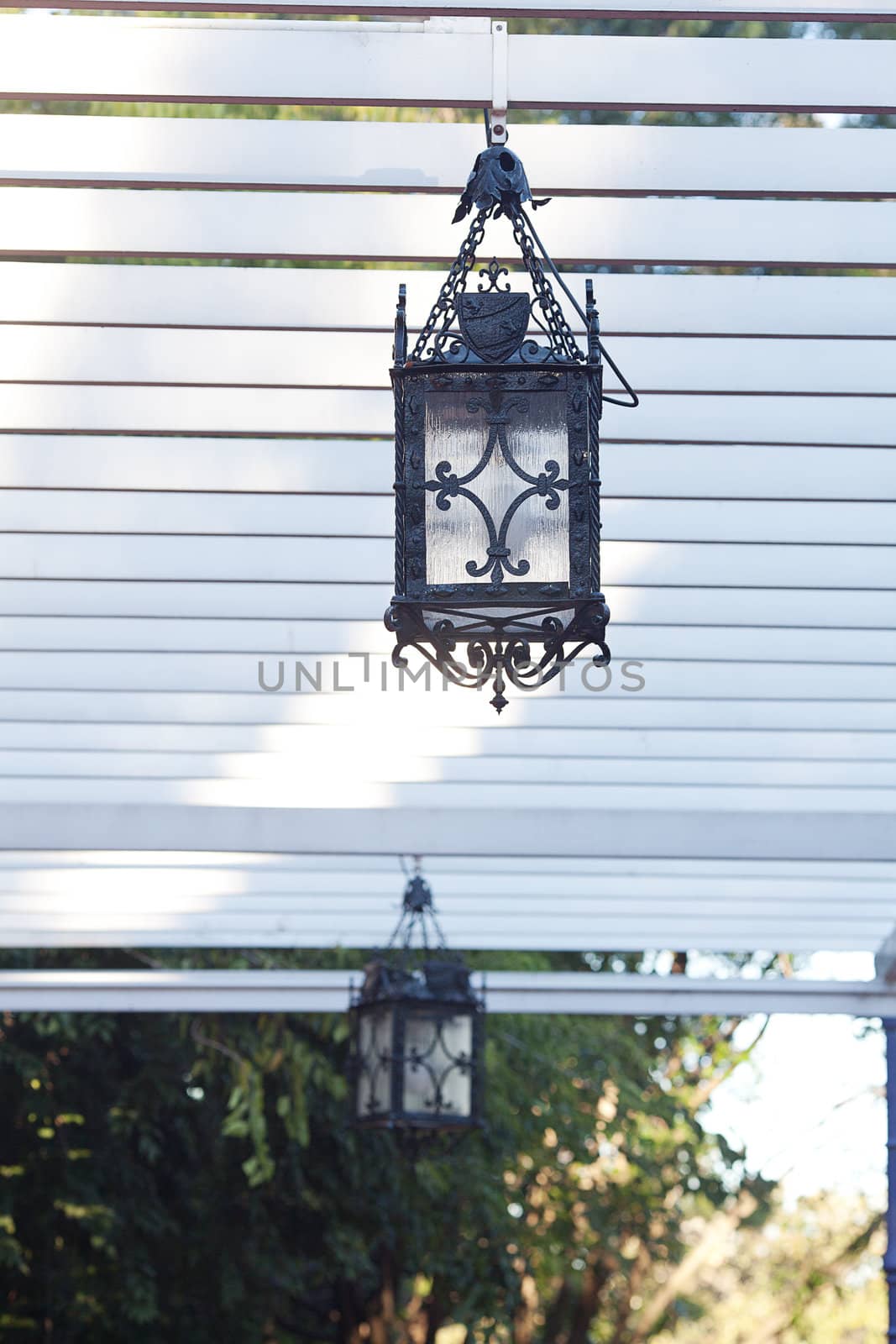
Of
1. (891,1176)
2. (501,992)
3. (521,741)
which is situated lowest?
(891,1176)

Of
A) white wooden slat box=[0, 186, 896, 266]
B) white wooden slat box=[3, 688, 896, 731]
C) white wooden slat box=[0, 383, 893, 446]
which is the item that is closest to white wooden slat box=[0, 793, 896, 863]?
white wooden slat box=[3, 688, 896, 731]

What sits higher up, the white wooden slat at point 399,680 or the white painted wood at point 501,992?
the white wooden slat at point 399,680

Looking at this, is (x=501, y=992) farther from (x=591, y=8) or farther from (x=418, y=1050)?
(x=591, y=8)

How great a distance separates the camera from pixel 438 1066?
5289 millimetres

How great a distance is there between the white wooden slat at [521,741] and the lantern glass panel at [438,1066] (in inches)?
34.5

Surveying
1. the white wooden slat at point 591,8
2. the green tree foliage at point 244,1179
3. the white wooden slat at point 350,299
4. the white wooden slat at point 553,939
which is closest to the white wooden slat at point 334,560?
the white wooden slat at point 350,299

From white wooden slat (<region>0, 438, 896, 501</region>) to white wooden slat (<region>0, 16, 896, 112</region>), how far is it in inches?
40.6

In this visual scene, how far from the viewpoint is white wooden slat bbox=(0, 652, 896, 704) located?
4852 mm

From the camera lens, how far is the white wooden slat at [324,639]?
4664mm

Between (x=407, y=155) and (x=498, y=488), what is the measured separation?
129cm

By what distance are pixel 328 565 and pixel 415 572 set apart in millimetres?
2159

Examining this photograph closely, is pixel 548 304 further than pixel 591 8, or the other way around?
pixel 591 8

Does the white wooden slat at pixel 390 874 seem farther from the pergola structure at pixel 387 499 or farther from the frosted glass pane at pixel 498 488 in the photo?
the frosted glass pane at pixel 498 488

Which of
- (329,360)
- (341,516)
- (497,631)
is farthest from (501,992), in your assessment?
(497,631)
